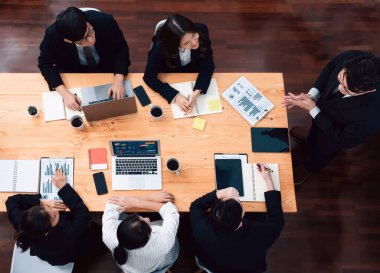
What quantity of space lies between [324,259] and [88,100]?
7.63ft

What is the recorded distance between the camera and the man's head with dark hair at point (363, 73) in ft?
6.75

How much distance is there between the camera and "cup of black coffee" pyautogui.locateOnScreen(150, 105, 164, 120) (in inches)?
96.3

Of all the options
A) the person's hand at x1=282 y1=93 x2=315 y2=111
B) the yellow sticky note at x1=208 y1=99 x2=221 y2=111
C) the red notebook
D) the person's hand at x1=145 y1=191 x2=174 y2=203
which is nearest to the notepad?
the red notebook

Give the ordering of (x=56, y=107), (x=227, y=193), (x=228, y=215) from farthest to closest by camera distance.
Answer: (x=56, y=107)
(x=227, y=193)
(x=228, y=215)

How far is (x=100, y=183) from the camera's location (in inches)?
91.3

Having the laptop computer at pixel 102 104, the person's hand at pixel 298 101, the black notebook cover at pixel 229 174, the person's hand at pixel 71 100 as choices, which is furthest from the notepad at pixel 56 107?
the person's hand at pixel 298 101

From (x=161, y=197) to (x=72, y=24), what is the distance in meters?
1.19

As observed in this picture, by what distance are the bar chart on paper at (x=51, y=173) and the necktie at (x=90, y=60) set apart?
833 millimetres

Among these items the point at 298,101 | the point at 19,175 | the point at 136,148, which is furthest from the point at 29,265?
the point at 298,101

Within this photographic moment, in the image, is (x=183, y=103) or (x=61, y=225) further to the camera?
(x=183, y=103)

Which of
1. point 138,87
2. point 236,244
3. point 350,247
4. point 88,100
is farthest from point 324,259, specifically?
point 88,100

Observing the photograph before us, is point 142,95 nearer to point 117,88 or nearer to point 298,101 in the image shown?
point 117,88

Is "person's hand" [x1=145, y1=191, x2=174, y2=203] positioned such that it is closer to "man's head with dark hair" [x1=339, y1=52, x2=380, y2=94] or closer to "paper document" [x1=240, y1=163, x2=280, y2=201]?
"paper document" [x1=240, y1=163, x2=280, y2=201]

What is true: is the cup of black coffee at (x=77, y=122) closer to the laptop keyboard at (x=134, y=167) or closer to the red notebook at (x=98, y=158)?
the red notebook at (x=98, y=158)
